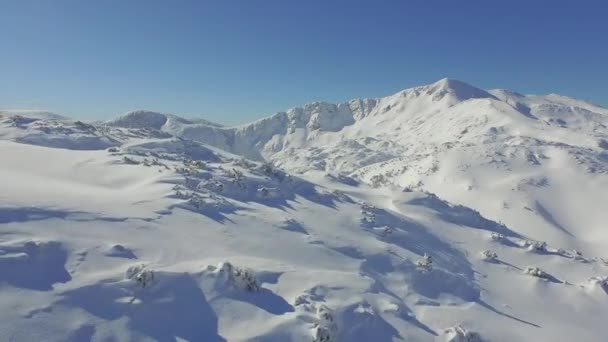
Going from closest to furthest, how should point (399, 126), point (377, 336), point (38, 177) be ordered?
point (377, 336) < point (38, 177) < point (399, 126)

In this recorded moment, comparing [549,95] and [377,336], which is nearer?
[377,336]

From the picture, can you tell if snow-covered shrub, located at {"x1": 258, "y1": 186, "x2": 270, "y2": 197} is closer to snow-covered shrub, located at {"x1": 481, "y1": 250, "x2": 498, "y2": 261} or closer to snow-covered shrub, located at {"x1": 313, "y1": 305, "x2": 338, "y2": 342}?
snow-covered shrub, located at {"x1": 313, "y1": 305, "x2": 338, "y2": 342}

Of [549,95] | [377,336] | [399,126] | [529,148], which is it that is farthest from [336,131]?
[377,336]

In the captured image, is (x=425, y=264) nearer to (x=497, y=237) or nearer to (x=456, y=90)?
(x=497, y=237)

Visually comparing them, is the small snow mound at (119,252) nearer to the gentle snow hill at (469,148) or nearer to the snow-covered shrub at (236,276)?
the snow-covered shrub at (236,276)

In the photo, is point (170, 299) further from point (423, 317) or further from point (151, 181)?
point (151, 181)

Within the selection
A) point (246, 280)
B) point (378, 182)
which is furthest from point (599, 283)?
point (378, 182)

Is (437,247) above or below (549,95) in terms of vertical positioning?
below

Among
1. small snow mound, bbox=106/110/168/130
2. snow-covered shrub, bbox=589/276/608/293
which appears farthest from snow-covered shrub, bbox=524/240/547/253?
small snow mound, bbox=106/110/168/130
